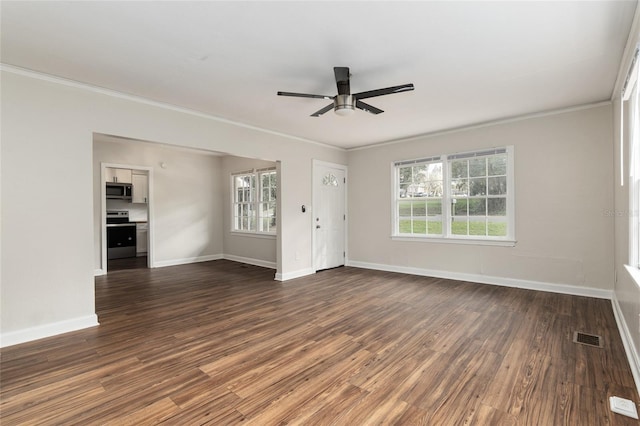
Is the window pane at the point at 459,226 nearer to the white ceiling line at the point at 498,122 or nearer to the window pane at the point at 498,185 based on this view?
the window pane at the point at 498,185

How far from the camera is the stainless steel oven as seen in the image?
7.55 meters

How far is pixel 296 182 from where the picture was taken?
5.85m

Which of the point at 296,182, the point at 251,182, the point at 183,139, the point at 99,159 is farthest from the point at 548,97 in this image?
A: the point at 99,159

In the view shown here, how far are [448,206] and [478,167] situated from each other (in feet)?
2.70

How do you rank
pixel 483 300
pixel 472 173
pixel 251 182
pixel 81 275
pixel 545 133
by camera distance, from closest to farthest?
pixel 81 275 → pixel 483 300 → pixel 545 133 → pixel 472 173 → pixel 251 182

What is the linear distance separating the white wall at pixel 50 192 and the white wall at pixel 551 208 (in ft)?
16.6

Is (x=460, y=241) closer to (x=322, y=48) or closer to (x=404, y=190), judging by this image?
(x=404, y=190)

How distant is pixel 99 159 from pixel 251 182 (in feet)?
10.0

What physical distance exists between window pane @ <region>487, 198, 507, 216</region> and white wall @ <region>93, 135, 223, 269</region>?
616 centimetres

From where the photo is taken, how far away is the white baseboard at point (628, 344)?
2.22 metres

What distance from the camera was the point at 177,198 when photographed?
721 cm

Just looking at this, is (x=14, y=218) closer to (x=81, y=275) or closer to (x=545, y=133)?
(x=81, y=275)

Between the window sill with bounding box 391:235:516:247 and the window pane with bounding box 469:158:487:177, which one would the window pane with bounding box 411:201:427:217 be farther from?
the window pane with bounding box 469:158:487:177

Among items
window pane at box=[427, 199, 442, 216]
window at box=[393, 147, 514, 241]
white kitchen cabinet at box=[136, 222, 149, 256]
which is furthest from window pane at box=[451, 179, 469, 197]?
white kitchen cabinet at box=[136, 222, 149, 256]
